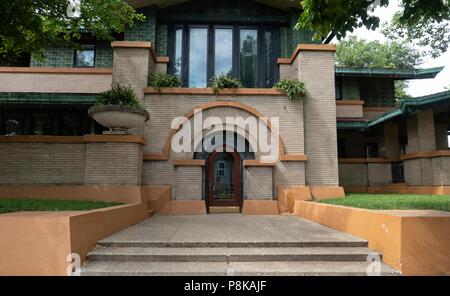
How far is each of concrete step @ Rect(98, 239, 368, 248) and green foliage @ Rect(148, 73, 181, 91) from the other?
729 centimetres

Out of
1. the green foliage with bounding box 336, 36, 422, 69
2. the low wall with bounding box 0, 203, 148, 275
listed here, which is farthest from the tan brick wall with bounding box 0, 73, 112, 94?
the green foliage with bounding box 336, 36, 422, 69

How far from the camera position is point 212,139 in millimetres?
12352

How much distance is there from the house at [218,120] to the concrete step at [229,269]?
16.9 feet

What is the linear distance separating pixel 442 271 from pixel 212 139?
28.1ft

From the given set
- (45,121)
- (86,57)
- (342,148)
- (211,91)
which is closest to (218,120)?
(211,91)

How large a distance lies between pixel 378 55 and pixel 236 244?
30.8 metres

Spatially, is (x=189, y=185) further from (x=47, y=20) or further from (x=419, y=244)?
(x=419, y=244)

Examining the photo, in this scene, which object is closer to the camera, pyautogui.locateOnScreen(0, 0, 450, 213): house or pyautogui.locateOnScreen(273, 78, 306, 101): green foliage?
pyautogui.locateOnScreen(0, 0, 450, 213): house

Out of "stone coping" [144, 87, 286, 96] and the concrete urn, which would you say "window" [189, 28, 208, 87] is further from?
the concrete urn

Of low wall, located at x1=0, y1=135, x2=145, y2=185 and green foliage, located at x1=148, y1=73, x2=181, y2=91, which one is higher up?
green foliage, located at x1=148, y1=73, x2=181, y2=91

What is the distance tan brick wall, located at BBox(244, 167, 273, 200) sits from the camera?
1180cm
